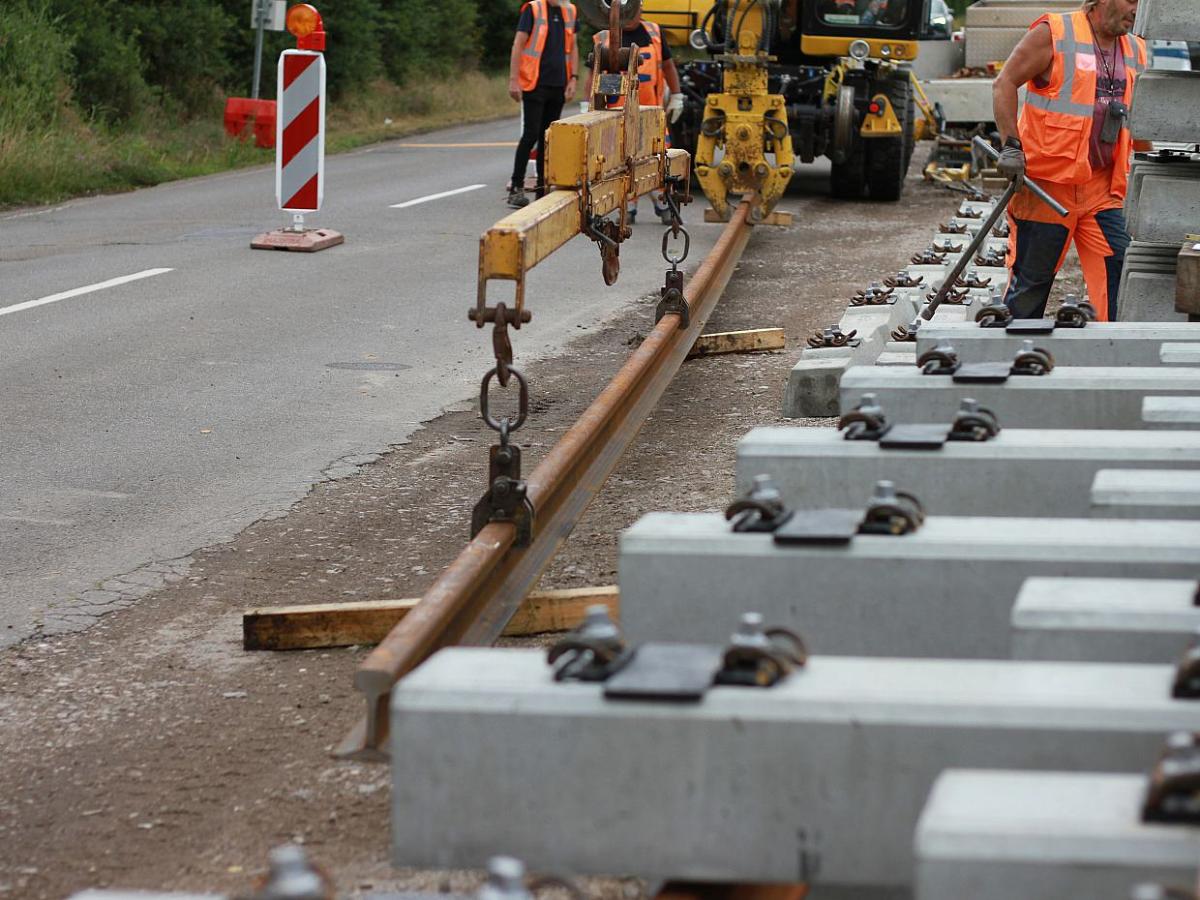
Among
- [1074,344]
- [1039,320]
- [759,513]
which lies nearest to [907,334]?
[1039,320]

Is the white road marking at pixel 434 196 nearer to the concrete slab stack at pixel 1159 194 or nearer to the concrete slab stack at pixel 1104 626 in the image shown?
the concrete slab stack at pixel 1159 194

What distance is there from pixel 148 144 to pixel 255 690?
18052 mm

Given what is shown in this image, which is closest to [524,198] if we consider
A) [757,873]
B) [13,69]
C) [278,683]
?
[13,69]

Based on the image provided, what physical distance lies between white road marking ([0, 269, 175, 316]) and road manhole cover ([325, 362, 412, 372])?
2339 millimetres

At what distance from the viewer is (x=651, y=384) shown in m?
6.57

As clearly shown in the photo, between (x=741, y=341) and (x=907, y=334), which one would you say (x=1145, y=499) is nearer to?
(x=907, y=334)

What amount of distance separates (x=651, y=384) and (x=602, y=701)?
4.70m

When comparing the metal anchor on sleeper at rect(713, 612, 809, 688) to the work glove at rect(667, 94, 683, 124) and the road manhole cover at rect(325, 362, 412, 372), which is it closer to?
the road manhole cover at rect(325, 362, 412, 372)

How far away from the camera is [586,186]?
220 inches

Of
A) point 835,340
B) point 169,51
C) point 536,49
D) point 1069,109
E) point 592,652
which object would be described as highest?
point 536,49

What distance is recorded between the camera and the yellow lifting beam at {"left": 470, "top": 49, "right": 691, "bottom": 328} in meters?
4.39

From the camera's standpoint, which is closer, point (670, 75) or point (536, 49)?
point (670, 75)

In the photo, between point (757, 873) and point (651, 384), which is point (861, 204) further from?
point (757, 873)

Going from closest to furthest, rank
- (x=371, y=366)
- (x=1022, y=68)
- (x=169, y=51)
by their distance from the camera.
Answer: (x=1022, y=68), (x=371, y=366), (x=169, y=51)
